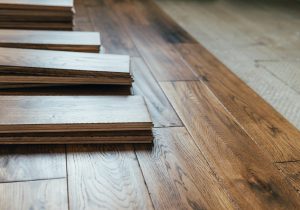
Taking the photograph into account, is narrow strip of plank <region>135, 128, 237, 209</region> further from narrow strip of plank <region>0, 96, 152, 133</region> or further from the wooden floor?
narrow strip of plank <region>0, 96, 152, 133</region>

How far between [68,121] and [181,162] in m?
0.44

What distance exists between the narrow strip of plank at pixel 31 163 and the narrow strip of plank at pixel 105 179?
0.13 ft

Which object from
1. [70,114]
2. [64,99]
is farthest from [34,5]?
[70,114]

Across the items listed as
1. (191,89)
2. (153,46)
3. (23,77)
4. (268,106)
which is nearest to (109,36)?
(153,46)

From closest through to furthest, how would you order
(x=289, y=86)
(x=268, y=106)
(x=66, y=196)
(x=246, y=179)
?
(x=66, y=196) → (x=246, y=179) → (x=268, y=106) → (x=289, y=86)

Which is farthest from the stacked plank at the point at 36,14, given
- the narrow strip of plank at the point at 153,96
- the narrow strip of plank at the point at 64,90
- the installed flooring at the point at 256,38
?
the installed flooring at the point at 256,38

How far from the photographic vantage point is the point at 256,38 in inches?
112

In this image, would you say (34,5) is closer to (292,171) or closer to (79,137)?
(79,137)

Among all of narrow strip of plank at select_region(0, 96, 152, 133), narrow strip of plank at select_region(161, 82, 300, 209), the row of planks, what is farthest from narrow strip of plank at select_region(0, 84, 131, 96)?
narrow strip of plank at select_region(161, 82, 300, 209)

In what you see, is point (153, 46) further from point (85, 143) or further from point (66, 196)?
point (66, 196)

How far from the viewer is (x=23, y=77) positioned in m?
1.51

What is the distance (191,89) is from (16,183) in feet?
3.36

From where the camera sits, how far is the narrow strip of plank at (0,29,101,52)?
1845 mm

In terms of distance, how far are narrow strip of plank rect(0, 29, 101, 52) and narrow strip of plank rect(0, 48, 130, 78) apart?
142mm
